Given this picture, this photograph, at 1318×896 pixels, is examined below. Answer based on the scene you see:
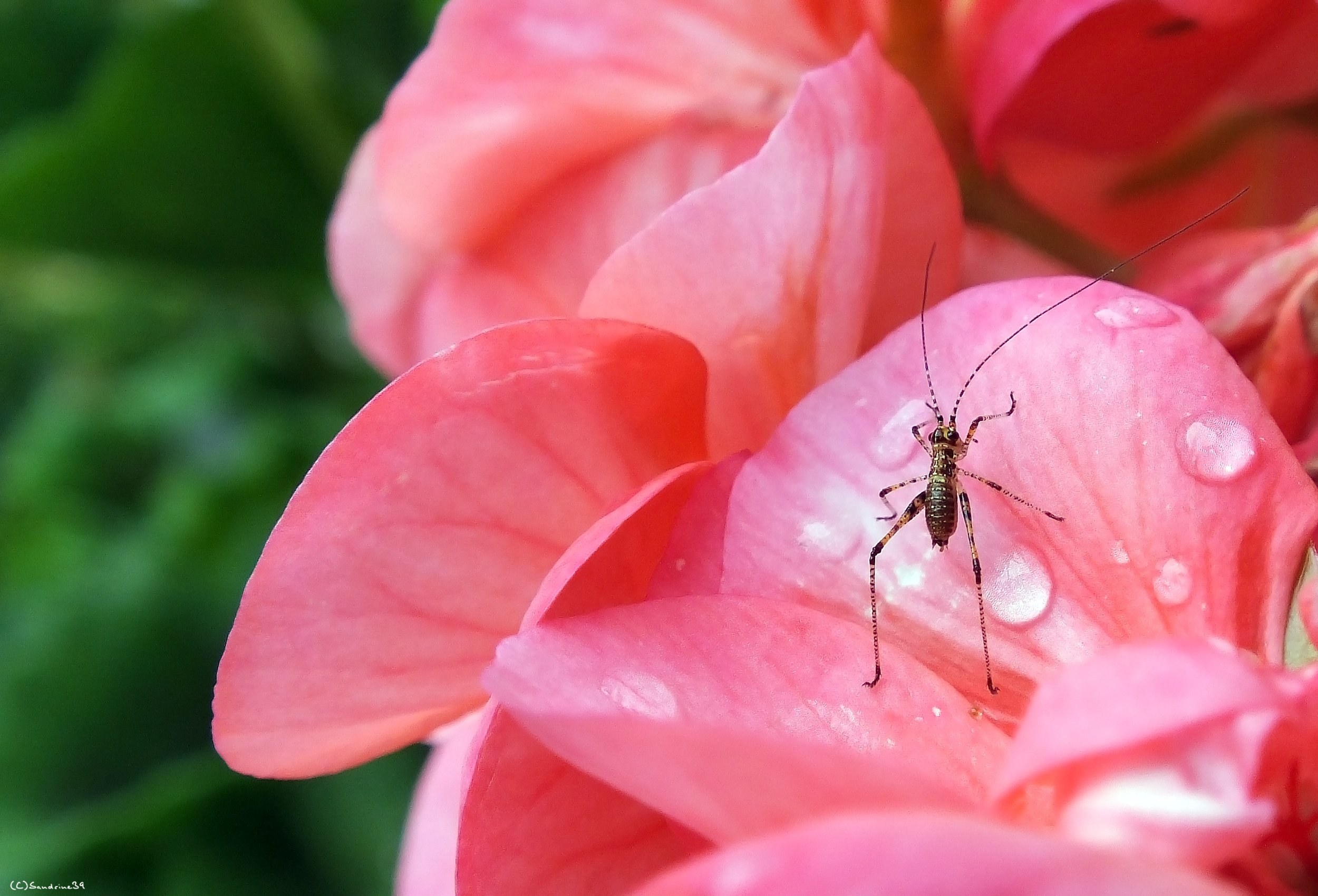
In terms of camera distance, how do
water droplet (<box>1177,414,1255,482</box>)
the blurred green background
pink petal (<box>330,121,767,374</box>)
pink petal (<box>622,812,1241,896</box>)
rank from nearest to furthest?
1. pink petal (<box>622,812,1241,896</box>)
2. water droplet (<box>1177,414,1255,482</box>)
3. pink petal (<box>330,121,767,374</box>)
4. the blurred green background

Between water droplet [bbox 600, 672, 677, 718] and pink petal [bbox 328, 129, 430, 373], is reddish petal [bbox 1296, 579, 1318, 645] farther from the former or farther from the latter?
pink petal [bbox 328, 129, 430, 373]

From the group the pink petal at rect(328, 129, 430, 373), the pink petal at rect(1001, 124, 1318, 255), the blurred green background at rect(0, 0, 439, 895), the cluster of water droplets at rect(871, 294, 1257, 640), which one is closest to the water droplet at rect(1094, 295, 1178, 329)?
the cluster of water droplets at rect(871, 294, 1257, 640)

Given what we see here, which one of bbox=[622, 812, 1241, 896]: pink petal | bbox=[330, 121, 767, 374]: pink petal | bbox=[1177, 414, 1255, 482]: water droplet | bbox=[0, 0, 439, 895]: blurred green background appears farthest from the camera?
bbox=[0, 0, 439, 895]: blurred green background

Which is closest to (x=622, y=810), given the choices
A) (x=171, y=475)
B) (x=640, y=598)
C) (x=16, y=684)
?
(x=640, y=598)

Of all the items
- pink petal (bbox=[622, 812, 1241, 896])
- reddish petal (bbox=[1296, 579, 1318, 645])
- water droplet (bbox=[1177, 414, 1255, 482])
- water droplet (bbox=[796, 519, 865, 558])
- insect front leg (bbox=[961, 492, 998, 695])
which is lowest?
insect front leg (bbox=[961, 492, 998, 695])

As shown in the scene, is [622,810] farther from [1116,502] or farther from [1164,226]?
[1164,226]

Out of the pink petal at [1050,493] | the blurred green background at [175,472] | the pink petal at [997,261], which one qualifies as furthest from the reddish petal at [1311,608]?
the blurred green background at [175,472]

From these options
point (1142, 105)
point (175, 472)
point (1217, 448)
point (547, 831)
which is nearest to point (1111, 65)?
point (1142, 105)
